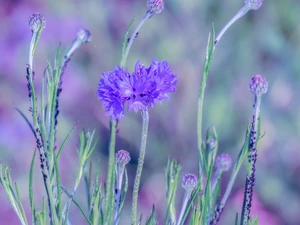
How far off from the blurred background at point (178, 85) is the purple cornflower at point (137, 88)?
0.60m

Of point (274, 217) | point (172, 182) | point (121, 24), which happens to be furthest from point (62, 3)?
point (172, 182)

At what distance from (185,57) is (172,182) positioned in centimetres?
61

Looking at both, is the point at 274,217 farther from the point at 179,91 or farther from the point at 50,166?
the point at 50,166

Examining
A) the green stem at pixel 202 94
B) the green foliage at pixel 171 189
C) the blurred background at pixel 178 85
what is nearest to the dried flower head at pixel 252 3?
the green stem at pixel 202 94

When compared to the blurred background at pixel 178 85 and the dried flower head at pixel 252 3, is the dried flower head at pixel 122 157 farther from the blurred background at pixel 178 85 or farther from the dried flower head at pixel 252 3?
the blurred background at pixel 178 85

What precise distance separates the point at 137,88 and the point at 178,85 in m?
0.65

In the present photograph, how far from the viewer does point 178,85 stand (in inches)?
43.4

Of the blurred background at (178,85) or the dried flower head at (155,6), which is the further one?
the blurred background at (178,85)

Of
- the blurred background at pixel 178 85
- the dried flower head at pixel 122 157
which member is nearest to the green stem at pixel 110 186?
the dried flower head at pixel 122 157

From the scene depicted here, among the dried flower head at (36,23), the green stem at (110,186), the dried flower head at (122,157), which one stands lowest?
the green stem at (110,186)

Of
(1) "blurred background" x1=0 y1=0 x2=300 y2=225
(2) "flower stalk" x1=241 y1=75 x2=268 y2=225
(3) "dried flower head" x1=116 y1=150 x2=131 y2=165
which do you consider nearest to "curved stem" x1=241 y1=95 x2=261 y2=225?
(2) "flower stalk" x1=241 y1=75 x2=268 y2=225

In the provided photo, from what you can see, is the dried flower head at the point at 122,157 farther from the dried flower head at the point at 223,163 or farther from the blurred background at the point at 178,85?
the blurred background at the point at 178,85

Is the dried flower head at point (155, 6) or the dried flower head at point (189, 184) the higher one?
the dried flower head at point (155, 6)

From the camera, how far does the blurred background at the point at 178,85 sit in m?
1.09
